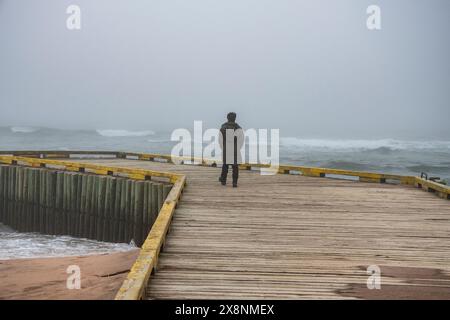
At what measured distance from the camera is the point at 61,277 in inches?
248

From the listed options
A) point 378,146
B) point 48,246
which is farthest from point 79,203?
point 378,146

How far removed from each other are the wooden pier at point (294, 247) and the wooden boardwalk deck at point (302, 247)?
1 centimetres

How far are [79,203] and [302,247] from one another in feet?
35.1

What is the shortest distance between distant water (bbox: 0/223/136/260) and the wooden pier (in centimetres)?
413

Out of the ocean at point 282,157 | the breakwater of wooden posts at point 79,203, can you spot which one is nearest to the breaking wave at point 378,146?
the ocean at point 282,157

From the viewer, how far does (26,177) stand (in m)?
16.2

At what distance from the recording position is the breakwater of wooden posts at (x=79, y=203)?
42.8 feet

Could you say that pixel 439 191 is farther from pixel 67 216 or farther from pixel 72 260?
pixel 67 216

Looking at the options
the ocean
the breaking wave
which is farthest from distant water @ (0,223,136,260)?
the breaking wave

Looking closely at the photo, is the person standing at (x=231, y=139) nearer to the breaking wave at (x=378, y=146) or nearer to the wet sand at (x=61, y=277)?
the wet sand at (x=61, y=277)

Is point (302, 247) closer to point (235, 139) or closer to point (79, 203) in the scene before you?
point (235, 139)

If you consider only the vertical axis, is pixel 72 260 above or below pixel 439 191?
below
